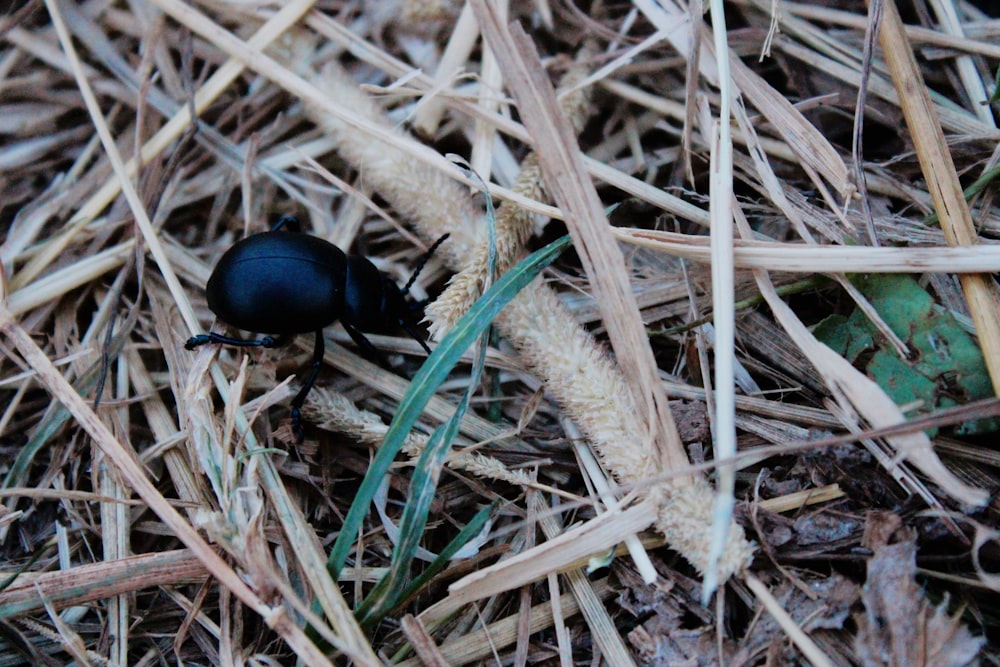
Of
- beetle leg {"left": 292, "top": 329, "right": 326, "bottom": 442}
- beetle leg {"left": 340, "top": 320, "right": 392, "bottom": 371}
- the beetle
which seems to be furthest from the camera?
beetle leg {"left": 340, "top": 320, "right": 392, "bottom": 371}

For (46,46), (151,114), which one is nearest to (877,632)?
(151,114)

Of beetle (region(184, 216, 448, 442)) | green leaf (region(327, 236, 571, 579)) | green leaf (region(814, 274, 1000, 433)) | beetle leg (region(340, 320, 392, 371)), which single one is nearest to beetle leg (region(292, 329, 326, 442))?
beetle (region(184, 216, 448, 442))

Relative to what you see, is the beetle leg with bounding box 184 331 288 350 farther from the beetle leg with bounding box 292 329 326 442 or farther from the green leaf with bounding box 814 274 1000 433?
the green leaf with bounding box 814 274 1000 433

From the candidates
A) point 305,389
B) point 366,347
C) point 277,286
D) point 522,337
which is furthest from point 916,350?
point 277,286

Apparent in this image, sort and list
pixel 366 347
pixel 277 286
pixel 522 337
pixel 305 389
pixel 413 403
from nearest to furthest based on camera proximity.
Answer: pixel 413 403, pixel 522 337, pixel 305 389, pixel 277 286, pixel 366 347

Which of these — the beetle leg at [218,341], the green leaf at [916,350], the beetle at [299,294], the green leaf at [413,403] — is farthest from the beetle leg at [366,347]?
the green leaf at [916,350]

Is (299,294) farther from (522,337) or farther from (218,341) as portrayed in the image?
(522,337)
